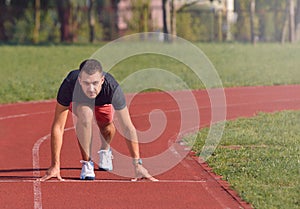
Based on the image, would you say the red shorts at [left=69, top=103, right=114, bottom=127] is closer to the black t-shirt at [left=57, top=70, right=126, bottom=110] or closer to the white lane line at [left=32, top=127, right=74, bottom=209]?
the black t-shirt at [left=57, top=70, right=126, bottom=110]

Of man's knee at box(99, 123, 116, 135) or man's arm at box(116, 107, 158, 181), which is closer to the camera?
man's arm at box(116, 107, 158, 181)

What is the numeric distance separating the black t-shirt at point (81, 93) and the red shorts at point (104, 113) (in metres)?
0.26

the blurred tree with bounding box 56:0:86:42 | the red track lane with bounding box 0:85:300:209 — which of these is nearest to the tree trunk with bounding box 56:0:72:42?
the blurred tree with bounding box 56:0:86:42

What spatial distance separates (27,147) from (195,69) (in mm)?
17418

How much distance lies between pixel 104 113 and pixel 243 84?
1555 centimetres

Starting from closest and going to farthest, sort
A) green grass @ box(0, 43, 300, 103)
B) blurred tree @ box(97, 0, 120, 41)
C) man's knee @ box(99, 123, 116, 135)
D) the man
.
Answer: the man
man's knee @ box(99, 123, 116, 135)
green grass @ box(0, 43, 300, 103)
blurred tree @ box(97, 0, 120, 41)

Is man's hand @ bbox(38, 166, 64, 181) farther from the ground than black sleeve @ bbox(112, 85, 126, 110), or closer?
closer

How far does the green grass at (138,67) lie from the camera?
975 inches

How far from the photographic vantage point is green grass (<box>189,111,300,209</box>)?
8.84 meters

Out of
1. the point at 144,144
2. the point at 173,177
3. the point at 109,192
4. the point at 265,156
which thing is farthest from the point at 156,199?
the point at 144,144

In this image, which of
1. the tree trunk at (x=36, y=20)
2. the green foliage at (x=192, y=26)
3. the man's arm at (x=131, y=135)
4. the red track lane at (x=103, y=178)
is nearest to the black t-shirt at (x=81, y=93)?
the man's arm at (x=131, y=135)

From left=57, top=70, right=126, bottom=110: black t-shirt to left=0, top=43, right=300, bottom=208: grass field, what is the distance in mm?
1512

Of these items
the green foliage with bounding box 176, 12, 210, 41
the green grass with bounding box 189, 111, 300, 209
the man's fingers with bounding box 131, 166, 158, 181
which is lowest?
the green foliage with bounding box 176, 12, 210, 41

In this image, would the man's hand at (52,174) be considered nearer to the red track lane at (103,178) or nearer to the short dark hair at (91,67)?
the red track lane at (103,178)
